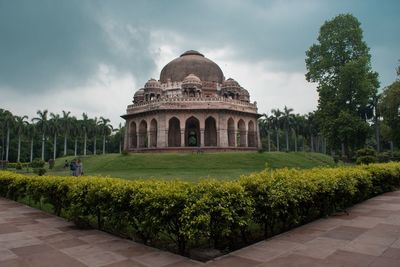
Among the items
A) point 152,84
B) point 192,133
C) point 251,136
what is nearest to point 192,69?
point 152,84

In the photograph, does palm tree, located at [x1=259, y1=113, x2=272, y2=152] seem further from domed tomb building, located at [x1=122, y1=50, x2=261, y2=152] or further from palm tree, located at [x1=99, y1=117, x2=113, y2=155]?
palm tree, located at [x1=99, y1=117, x2=113, y2=155]

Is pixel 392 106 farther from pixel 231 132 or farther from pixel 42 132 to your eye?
pixel 42 132

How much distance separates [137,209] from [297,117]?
48.9 m

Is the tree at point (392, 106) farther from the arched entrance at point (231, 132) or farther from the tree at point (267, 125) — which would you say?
the tree at point (267, 125)

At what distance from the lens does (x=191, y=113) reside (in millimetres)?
32844

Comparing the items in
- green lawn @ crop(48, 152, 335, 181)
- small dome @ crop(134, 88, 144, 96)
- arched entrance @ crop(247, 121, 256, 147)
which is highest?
small dome @ crop(134, 88, 144, 96)

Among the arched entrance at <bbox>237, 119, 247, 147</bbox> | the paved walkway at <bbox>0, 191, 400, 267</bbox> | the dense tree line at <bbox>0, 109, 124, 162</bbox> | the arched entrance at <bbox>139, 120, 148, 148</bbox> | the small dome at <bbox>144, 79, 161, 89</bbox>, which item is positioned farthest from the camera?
the dense tree line at <bbox>0, 109, 124, 162</bbox>

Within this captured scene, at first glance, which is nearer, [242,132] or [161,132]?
[161,132]

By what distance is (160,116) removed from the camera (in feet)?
108

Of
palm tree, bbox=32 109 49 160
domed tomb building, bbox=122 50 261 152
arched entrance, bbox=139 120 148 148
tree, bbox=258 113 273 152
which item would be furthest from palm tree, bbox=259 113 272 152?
palm tree, bbox=32 109 49 160

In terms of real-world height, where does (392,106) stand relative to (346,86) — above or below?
below

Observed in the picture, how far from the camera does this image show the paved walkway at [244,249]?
4.51 m

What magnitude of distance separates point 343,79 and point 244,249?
23190 mm

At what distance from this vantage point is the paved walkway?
177 inches
